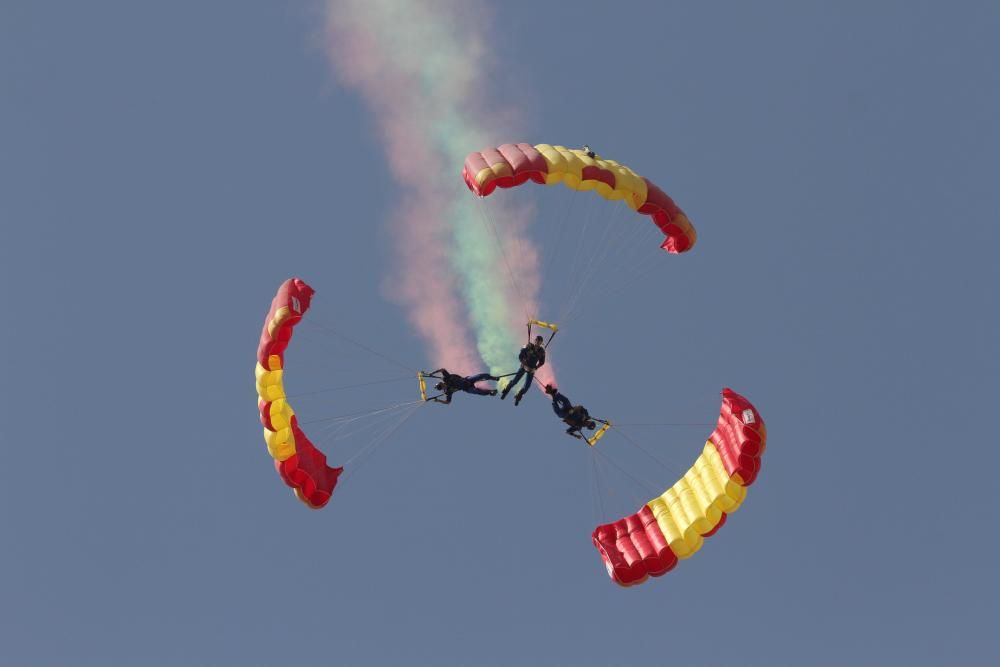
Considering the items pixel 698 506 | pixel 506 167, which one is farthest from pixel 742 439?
pixel 506 167

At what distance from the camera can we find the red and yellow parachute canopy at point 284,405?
2639 cm

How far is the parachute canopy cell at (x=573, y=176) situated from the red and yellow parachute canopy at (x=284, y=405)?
383cm

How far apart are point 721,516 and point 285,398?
8.16m

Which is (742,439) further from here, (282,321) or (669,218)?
(282,321)

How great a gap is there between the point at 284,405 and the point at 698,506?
7.72 meters

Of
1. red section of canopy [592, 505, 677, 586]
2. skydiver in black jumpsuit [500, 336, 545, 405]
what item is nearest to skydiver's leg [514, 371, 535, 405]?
skydiver in black jumpsuit [500, 336, 545, 405]

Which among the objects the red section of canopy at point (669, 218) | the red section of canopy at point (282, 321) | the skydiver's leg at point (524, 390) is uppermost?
the red section of canopy at point (669, 218)

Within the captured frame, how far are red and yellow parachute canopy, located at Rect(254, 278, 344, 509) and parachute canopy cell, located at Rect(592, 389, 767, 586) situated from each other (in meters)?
5.44

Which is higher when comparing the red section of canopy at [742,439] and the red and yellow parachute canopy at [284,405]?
the red and yellow parachute canopy at [284,405]

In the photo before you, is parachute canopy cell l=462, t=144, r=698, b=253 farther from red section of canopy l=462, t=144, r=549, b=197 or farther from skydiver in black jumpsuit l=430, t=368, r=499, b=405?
skydiver in black jumpsuit l=430, t=368, r=499, b=405

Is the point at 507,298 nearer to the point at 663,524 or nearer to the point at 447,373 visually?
the point at 447,373

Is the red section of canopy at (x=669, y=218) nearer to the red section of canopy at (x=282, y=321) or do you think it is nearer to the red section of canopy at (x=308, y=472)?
the red section of canopy at (x=282, y=321)

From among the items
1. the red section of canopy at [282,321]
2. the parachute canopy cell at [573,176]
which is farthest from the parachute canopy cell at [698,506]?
the red section of canopy at [282,321]

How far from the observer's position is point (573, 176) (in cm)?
2692
